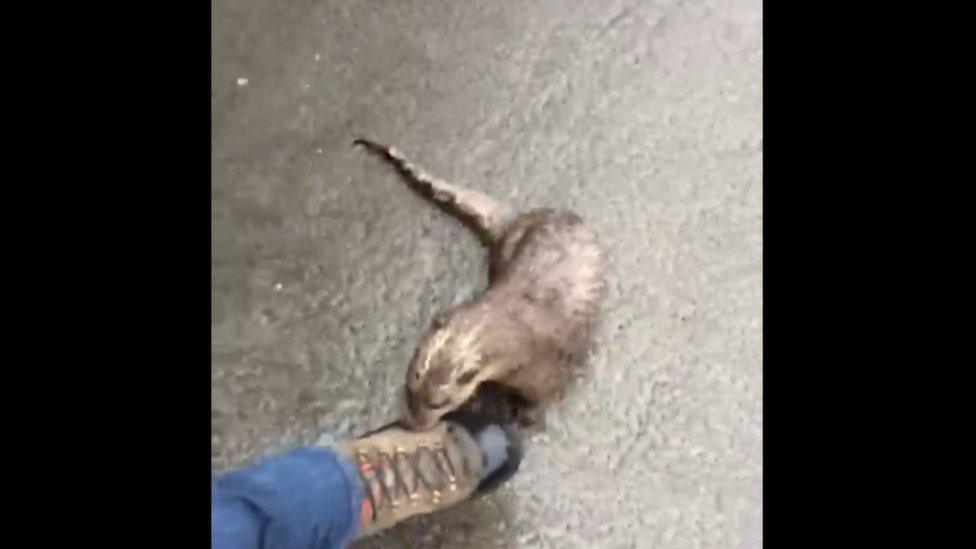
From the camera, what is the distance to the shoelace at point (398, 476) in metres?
0.94

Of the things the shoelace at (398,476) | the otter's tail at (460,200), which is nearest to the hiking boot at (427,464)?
the shoelace at (398,476)

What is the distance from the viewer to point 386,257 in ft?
3.79

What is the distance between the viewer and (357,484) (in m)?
0.93

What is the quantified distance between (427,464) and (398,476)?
0.12ft

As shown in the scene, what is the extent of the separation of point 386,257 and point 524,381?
23 cm

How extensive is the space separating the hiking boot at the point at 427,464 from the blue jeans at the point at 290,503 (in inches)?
0.8

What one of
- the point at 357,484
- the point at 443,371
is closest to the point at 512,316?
the point at 443,371

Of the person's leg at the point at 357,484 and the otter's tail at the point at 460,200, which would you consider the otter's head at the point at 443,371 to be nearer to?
the person's leg at the point at 357,484

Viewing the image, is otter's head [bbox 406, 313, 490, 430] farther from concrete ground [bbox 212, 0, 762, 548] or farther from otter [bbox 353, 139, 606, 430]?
concrete ground [bbox 212, 0, 762, 548]

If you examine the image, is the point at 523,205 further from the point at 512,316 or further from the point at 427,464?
the point at 427,464
